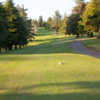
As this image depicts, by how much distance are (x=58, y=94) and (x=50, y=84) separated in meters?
1.05

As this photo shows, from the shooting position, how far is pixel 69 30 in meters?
61.7

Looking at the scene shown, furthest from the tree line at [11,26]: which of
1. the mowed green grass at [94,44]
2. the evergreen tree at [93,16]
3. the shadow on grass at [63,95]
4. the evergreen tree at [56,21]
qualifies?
the evergreen tree at [56,21]

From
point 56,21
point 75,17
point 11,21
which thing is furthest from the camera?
point 56,21

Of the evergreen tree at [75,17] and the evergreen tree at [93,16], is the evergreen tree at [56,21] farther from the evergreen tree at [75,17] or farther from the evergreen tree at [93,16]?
the evergreen tree at [93,16]

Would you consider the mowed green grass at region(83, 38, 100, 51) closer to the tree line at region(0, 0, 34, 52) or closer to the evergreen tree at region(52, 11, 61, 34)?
the tree line at region(0, 0, 34, 52)

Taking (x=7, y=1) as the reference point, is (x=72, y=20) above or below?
below

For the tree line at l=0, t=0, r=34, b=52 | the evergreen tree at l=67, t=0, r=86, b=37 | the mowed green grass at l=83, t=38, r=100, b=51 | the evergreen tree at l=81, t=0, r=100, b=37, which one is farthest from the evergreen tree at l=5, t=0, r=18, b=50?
the evergreen tree at l=67, t=0, r=86, b=37

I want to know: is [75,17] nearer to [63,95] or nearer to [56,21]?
[63,95]

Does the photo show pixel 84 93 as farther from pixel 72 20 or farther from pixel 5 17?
pixel 72 20

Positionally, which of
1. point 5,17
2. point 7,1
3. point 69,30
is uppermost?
point 7,1

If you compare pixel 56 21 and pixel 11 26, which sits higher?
pixel 56 21

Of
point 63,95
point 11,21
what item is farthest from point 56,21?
point 63,95

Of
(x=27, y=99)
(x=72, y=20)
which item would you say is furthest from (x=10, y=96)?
(x=72, y=20)

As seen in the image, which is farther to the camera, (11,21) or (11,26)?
(11,21)
